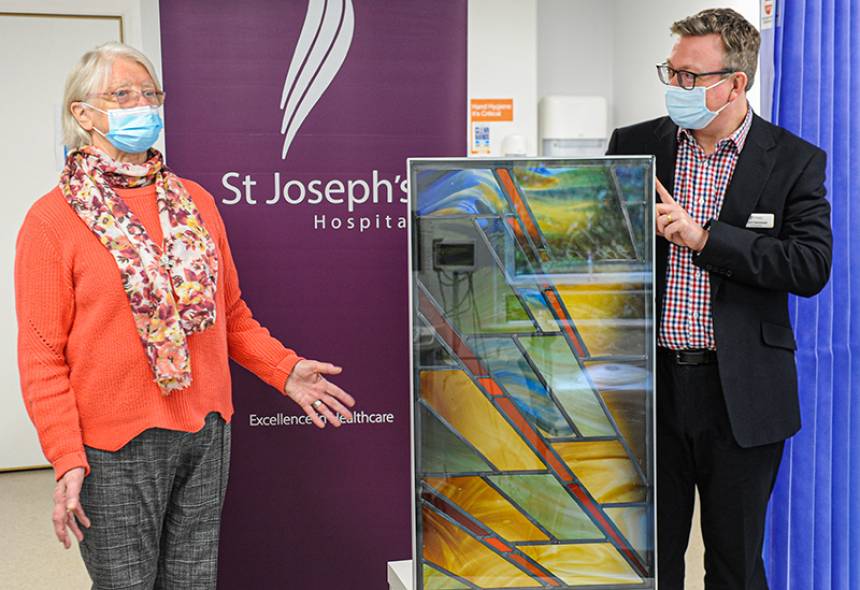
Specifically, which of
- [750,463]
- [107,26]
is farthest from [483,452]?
[107,26]

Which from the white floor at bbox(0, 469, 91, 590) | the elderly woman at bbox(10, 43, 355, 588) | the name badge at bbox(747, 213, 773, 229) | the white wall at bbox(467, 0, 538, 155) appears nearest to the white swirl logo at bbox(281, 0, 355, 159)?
the white wall at bbox(467, 0, 538, 155)

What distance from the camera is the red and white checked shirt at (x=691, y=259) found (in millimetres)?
1961

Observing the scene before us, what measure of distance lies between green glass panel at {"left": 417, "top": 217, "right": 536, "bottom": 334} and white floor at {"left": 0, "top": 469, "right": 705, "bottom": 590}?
1.83 m

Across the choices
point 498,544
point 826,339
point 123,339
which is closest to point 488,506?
point 498,544

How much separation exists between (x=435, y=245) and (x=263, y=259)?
1.01 meters

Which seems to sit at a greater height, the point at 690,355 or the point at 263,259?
the point at 263,259

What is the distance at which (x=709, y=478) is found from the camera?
6.70 ft

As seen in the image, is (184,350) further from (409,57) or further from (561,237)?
(409,57)

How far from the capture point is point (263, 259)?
2.66 metres

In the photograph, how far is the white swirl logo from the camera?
263cm

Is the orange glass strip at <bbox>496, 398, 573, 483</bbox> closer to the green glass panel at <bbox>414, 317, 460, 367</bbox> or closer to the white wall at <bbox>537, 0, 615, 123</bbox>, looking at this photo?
the green glass panel at <bbox>414, 317, 460, 367</bbox>

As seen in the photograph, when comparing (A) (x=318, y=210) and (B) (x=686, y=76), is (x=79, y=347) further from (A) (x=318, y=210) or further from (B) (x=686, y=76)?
(B) (x=686, y=76)

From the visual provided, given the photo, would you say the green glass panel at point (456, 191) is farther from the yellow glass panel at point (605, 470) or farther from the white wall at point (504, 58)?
the white wall at point (504, 58)

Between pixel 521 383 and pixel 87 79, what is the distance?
1.08 m
